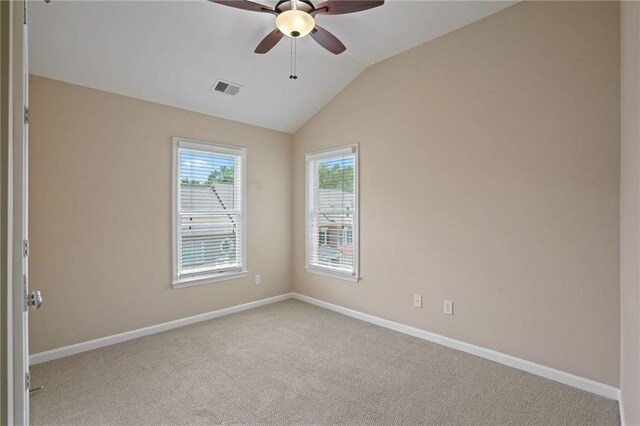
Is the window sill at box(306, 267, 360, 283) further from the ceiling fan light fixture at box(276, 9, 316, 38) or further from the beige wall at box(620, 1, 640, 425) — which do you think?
the ceiling fan light fixture at box(276, 9, 316, 38)

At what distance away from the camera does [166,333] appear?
136 inches

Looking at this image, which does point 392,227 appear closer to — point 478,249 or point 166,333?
point 478,249

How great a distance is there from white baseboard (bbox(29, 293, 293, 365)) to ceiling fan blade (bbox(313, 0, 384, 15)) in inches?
132

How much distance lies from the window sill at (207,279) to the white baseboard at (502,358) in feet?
4.71

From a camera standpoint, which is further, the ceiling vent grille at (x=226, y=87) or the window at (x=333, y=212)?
the window at (x=333, y=212)

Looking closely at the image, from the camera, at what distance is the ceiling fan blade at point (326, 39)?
7.92ft

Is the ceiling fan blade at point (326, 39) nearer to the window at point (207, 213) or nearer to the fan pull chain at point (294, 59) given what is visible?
the fan pull chain at point (294, 59)

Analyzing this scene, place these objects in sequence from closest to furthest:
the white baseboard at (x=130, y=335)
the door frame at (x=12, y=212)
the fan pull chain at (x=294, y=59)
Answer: the door frame at (x=12, y=212) < the white baseboard at (x=130, y=335) < the fan pull chain at (x=294, y=59)

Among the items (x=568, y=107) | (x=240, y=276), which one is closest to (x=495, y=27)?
(x=568, y=107)

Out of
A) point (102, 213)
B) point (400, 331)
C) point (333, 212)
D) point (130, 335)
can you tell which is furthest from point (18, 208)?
point (333, 212)

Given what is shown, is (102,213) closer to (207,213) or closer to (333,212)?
(207,213)

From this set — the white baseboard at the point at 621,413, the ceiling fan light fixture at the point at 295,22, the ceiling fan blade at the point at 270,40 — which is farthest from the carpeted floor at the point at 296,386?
the ceiling fan blade at the point at 270,40

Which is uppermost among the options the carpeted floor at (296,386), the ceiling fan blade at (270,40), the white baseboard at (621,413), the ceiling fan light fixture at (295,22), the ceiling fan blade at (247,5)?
the ceiling fan blade at (247,5)

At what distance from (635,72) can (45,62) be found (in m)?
4.04
